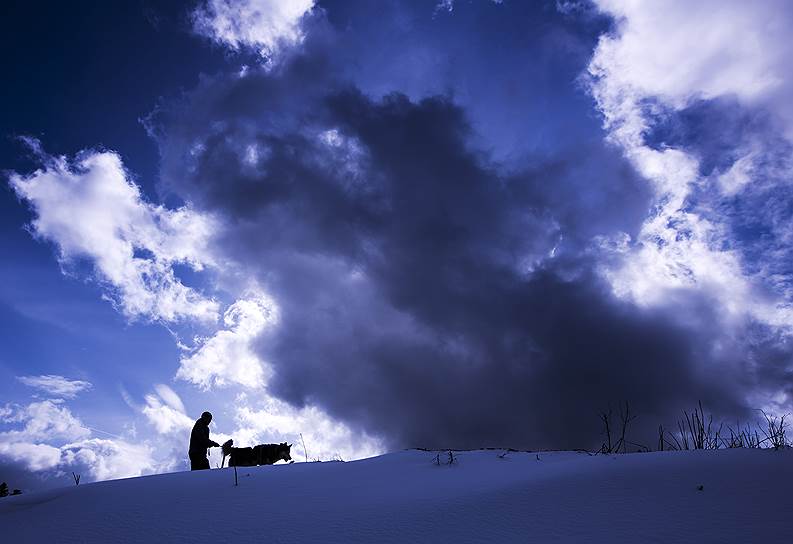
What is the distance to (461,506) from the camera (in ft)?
9.80

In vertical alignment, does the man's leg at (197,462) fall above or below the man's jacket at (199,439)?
below

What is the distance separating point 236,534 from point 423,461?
2.64 meters

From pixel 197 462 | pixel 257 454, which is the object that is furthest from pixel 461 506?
pixel 257 454

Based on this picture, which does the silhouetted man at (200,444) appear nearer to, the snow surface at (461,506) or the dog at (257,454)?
the dog at (257,454)

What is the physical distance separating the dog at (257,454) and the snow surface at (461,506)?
20.0ft

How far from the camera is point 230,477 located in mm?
4520

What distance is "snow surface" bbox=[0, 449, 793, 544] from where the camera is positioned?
2439 millimetres

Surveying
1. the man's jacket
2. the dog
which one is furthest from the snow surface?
the dog

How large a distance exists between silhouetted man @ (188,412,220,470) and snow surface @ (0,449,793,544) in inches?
191

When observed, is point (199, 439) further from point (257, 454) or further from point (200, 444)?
point (257, 454)

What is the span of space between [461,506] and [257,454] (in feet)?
29.3

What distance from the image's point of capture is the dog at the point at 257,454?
10164 mm

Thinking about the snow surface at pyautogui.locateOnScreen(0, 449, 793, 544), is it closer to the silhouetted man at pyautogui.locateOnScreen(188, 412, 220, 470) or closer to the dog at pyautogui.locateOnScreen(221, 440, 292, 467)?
the silhouetted man at pyautogui.locateOnScreen(188, 412, 220, 470)

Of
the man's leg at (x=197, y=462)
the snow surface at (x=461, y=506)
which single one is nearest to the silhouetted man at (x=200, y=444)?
the man's leg at (x=197, y=462)
